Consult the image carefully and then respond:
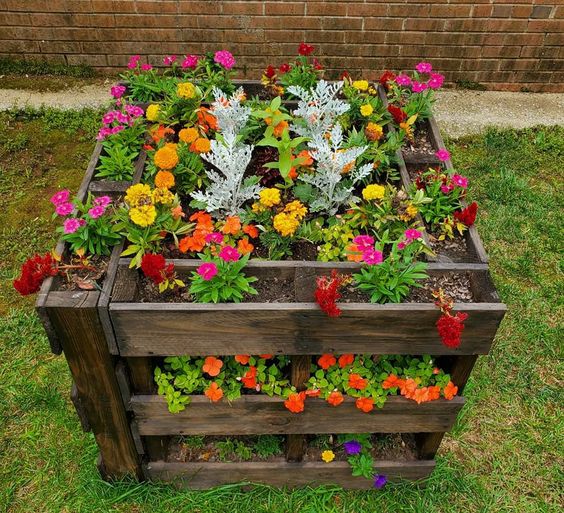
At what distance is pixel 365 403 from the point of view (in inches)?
92.2

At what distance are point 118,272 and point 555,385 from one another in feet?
7.89

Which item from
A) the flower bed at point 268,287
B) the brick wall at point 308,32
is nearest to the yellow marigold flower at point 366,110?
the flower bed at point 268,287

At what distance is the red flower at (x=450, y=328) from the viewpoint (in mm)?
1957

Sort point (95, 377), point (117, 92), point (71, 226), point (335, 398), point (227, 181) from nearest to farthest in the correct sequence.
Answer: point (71, 226) < point (95, 377) < point (335, 398) < point (227, 181) < point (117, 92)

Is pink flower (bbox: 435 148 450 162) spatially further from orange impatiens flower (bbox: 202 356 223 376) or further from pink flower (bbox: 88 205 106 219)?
pink flower (bbox: 88 205 106 219)

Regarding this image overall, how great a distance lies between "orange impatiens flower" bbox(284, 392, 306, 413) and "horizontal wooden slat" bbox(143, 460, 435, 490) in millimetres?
447

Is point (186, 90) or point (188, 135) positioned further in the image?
point (186, 90)

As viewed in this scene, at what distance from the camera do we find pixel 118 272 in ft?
7.01

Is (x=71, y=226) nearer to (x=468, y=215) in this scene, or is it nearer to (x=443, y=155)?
(x=468, y=215)

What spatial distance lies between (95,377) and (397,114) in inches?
71.0

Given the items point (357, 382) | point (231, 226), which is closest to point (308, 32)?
point (231, 226)

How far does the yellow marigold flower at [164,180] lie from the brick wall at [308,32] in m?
2.85

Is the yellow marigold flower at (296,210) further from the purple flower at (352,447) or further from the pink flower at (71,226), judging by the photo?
the purple flower at (352,447)

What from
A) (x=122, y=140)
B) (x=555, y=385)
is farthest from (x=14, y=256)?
(x=555, y=385)
